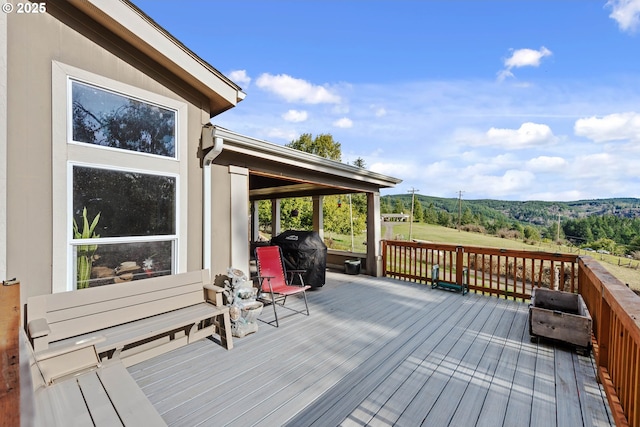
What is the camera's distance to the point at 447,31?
23.5 feet

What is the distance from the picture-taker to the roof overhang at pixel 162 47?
2615 mm

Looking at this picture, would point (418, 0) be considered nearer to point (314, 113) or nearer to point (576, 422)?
point (576, 422)

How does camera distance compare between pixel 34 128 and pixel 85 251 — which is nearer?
pixel 34 128

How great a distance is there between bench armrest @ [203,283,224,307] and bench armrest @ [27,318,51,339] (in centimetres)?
132

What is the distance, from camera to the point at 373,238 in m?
6.73

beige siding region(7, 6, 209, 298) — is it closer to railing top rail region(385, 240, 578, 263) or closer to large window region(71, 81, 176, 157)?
large window region(71, 81, 176, 157)

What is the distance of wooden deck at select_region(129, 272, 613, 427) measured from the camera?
2020 mm

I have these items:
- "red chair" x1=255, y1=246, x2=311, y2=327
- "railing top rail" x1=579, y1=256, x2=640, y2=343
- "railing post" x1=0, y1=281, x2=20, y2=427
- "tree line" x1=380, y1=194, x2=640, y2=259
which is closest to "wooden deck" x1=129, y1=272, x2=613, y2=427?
"red chair" x1=255, y1=246, x2=311, y2=327

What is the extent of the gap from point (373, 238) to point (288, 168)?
3.06 meters

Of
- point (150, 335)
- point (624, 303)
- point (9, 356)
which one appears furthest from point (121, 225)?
point (624, 303)

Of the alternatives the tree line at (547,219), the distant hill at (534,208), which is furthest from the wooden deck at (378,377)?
the distant hill at (534,208)

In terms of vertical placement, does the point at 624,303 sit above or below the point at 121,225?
below

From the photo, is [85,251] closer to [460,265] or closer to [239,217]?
[239,217]

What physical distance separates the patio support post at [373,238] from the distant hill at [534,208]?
1195 inches
